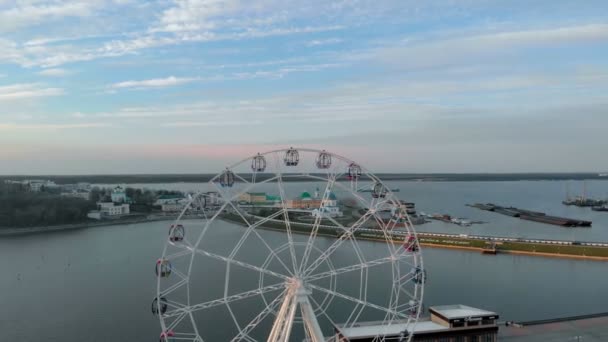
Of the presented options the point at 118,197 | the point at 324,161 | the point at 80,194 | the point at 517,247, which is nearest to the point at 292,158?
the point at 324,161

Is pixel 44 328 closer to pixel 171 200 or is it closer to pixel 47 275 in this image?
pixel 47 275

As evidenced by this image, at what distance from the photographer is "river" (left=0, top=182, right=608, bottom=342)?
864 cm

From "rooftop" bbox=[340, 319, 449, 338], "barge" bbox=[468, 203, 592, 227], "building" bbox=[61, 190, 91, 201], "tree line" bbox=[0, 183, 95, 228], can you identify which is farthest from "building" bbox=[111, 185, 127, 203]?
"rooftop" bbox=[340, 319, 449, 338]

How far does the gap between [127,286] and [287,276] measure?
274 inches

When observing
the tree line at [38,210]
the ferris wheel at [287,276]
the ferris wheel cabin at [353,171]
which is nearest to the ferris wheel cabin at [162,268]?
the ferris wheel at [287,276]

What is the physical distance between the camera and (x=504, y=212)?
32.8 meters

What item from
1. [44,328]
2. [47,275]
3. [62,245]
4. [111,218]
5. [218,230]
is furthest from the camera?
[111,218]

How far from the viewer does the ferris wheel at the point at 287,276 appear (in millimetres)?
5113

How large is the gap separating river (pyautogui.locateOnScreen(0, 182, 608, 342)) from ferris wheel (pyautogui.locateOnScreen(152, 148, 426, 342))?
2.73 ft

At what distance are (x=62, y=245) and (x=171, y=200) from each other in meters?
13.8

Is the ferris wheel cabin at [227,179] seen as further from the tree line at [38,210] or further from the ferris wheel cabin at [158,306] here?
the tree line at [38,210]

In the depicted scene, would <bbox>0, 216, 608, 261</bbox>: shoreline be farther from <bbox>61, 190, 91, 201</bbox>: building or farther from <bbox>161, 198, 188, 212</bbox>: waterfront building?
<bbox>61, 190, 91, 201</bbox>: building

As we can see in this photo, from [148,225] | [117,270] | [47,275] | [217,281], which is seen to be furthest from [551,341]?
[148,225]

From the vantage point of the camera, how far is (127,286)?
11.1m
